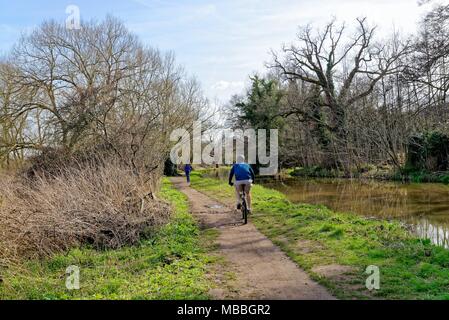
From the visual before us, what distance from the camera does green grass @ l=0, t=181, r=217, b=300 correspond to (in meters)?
6.36

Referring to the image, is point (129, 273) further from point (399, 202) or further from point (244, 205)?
point (399, 202)

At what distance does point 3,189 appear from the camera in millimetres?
10727

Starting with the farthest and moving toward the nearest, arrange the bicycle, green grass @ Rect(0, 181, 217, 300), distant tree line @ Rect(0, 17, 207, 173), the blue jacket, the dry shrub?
distant tree line @ Rect(0, 17, 207, 173)
the blue jacket
the bicycle
the dry shrub
green grass @ Rect(0, 181, 217, 300)

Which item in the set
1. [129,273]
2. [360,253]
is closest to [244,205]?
[360,253]

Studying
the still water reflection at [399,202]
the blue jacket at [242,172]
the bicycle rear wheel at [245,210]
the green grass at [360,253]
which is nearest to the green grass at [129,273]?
the bicycle rear wheel at [245,210]

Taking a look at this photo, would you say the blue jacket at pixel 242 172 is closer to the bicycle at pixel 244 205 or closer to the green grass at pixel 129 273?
the bicycle at pixel 244 205

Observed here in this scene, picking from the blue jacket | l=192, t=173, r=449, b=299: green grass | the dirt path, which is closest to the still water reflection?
l=192, t=173, r=449, b=299: green grass

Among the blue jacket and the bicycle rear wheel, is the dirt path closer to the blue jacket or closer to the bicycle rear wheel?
the bicycle rear wheel

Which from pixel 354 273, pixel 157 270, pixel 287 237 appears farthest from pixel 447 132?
pixel 157 270

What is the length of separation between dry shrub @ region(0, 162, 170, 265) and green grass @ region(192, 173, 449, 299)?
3.58m

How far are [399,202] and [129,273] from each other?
14295 mm

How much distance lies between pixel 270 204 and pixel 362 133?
1765cm

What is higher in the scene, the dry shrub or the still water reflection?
the dry shrub

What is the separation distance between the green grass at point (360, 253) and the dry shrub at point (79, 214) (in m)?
3.58
